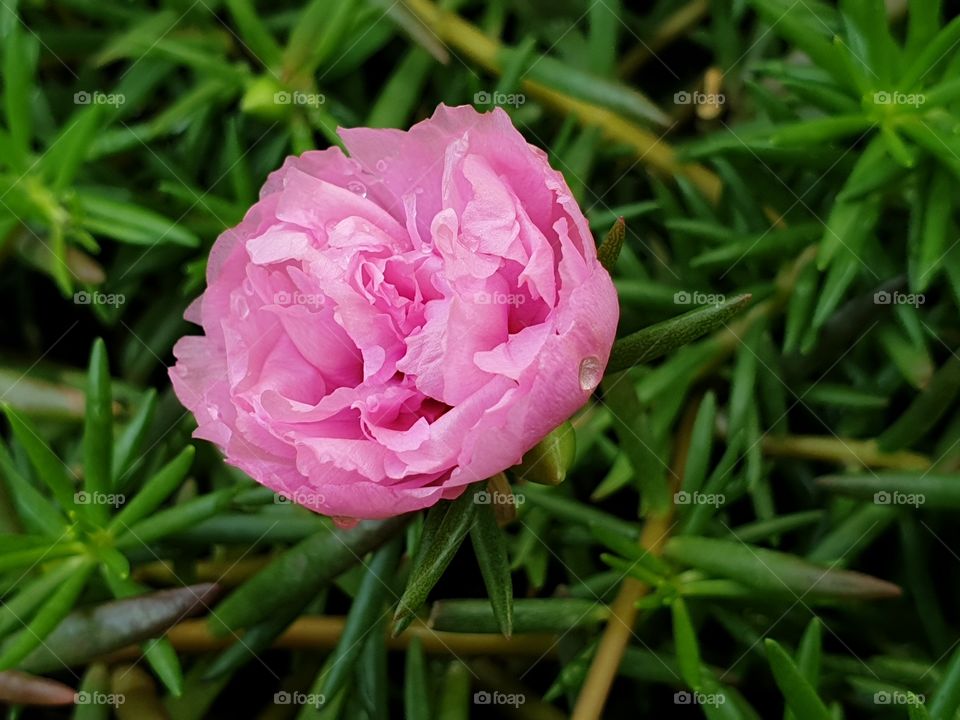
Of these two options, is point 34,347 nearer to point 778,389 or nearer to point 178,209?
point 178,209

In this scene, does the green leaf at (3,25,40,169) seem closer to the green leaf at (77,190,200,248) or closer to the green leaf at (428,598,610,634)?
the green leaf at (77,190,200,248)

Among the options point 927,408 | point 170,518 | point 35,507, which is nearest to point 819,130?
point 927,408

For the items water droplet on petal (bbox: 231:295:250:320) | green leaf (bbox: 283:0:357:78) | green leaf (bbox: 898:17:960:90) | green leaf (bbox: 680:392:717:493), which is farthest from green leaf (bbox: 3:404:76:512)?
green leaf (bbox: 898:17:960:90)

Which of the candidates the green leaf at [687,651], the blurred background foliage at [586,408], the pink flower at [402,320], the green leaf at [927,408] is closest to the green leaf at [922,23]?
the blurred background foliage at [586,408]

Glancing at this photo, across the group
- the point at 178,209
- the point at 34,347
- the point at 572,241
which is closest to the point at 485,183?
the point at 572,241

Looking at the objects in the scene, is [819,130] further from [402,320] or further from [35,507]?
[35,507]

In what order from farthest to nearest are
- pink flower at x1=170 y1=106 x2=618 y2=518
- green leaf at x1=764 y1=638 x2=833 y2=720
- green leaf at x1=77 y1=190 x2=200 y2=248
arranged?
green leaf at x1=77 y1=190 x2=200 y2=248, green leaf at x1=764 y1=638 x2=833 y2=720, pink flower at x1=170 y1=106 x2=618 y2=518
